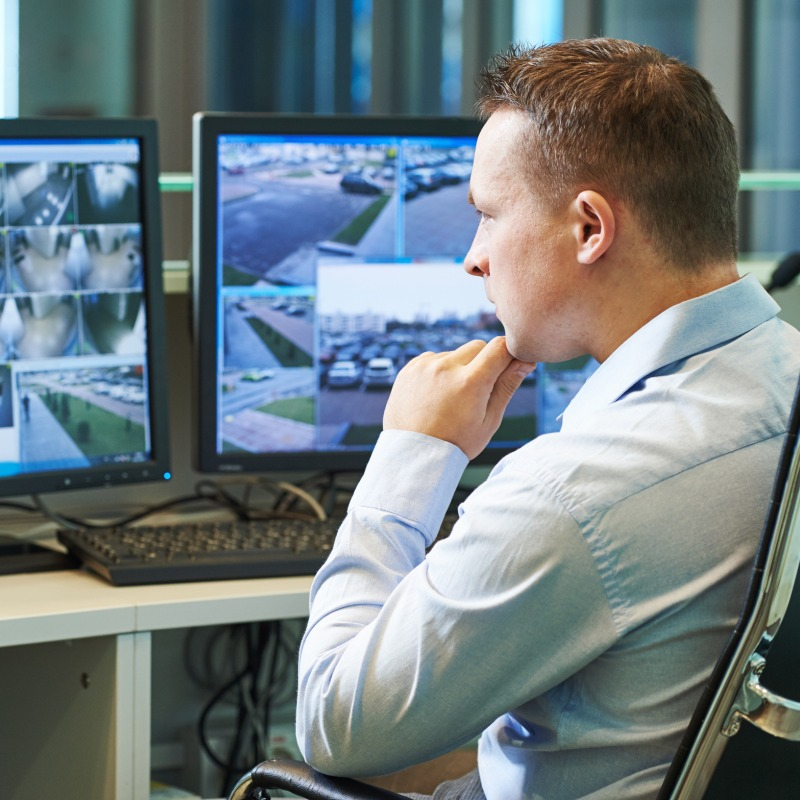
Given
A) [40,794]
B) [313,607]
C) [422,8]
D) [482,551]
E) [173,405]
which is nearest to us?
[482,551]

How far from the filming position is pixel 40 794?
149 cm

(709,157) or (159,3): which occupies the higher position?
(159,3)

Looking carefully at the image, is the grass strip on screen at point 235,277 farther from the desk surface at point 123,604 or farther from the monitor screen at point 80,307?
the desk surface at point 123,604

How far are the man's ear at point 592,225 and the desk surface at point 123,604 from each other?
608mm

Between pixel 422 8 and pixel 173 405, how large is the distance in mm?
2723

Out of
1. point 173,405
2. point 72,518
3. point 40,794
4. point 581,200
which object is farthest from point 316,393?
point 581,200

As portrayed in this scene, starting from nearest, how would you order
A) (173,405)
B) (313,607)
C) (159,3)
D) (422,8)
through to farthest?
(313,607) → (173,405) → (159,3) → (422,8)

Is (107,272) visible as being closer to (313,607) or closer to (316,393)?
(316,393)

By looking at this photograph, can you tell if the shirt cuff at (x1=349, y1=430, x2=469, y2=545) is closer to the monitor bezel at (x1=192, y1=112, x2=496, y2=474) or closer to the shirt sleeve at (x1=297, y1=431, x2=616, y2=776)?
the shirt sleeve at (x1=297, y1=431, x2=616, y2=776)

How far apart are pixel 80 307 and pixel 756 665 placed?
102 centimetres

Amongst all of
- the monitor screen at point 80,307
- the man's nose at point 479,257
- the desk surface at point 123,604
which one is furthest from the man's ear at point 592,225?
the monitor screen at point 80,307

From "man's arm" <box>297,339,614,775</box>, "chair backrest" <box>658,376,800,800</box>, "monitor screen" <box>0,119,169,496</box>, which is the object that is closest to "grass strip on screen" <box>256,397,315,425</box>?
"monitor screen" <box>0,119,169,496</box>

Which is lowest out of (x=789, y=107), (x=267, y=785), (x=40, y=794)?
(x=40, y=794)

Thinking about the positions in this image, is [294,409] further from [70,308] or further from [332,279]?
[70,308]
